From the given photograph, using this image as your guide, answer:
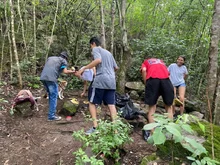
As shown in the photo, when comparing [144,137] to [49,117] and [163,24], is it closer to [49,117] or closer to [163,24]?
[49,117]

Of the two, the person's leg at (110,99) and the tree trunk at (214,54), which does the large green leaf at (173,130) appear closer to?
the person's leg at (110,99)

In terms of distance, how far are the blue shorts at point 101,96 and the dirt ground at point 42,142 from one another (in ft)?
2.67

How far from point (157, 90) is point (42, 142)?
2.33m

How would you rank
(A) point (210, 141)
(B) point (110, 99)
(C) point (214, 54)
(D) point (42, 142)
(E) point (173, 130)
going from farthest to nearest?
(C) point (214, 54), (D) point (42, 142), (B) point (110, 99), (A) point (210, 141), (E) point (173, 130)

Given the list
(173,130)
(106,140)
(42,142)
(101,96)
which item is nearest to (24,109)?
(42,142)

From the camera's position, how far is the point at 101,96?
3.74 metres

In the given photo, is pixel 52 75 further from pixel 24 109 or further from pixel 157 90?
pixel 157 90

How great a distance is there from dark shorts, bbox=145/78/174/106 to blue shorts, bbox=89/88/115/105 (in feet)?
2.14

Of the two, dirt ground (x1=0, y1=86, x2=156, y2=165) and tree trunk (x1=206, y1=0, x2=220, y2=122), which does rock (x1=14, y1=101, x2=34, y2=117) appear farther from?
tree trunk (x1=206, y1=0, x2=220, y2=122)

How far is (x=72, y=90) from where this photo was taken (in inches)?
305

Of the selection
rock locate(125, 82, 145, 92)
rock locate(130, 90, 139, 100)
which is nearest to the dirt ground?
rock locate(130, 90, 139, 100)

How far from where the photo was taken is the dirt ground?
126 inches

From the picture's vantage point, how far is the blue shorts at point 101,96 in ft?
12.2

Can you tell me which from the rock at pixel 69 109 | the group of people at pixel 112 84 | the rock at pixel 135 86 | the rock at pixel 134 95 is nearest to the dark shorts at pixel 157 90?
the group of people at pixel 112 84
